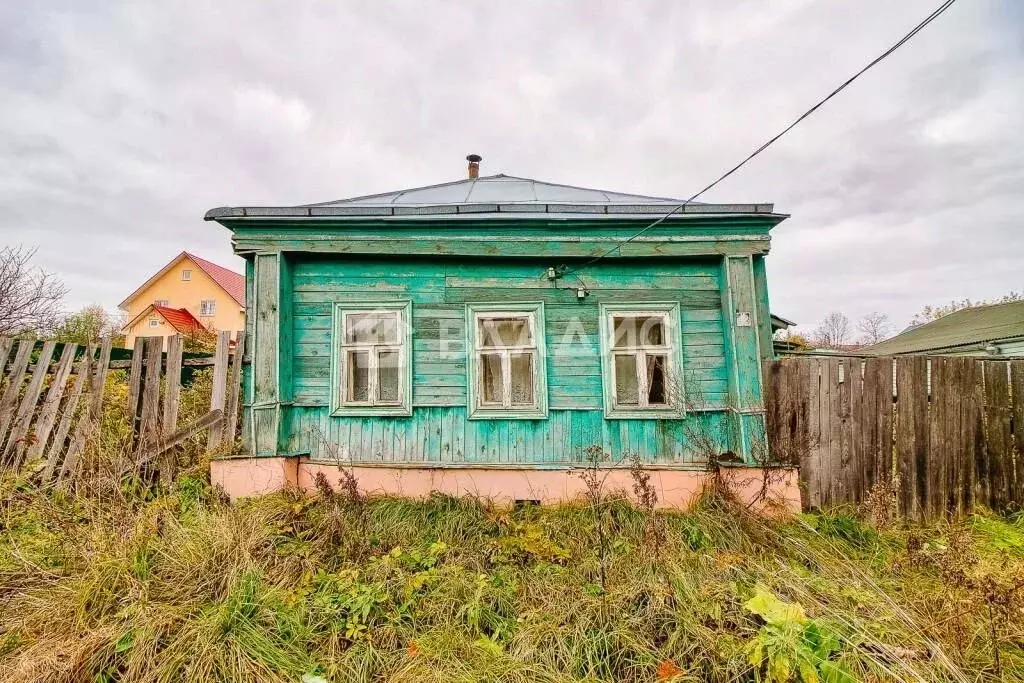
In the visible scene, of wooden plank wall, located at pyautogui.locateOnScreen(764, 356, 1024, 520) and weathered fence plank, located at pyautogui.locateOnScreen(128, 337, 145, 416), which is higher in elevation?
weathered fence plank, located at pyautogui.locateOnScreen(128, 337, 145, 416)

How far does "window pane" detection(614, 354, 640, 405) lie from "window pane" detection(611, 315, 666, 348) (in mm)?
181

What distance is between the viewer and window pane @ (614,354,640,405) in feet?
17.2

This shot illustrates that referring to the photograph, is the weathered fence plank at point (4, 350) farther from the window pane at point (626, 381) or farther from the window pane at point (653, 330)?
the window pane at point (653, 330)

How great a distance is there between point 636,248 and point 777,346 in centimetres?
554

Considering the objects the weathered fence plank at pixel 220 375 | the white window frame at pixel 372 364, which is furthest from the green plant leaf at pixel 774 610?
the weathered fence plank at pixel 220 375

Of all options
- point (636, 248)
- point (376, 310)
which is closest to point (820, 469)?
point (636, 248)

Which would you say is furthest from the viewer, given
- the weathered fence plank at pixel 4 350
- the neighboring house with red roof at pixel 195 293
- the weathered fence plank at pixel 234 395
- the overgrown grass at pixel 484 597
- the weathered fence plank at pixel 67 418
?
the neighboring house with red roof at pixel 195 293

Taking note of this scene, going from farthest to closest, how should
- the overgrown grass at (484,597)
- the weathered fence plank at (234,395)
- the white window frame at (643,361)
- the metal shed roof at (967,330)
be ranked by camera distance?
the metal shed roof at (967,330)
the white window frame at (643,361)
the weathered fence plank at (234,395)
the overgrown grass at (484,597)

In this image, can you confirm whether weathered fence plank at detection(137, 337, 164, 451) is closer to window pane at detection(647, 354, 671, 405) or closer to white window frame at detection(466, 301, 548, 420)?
white window frame at detection(466, 301, 548, 420)

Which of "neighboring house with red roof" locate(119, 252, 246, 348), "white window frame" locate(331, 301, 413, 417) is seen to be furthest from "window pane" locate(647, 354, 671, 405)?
"neighboring house with red roof" locate(119, 252, 246, 348)

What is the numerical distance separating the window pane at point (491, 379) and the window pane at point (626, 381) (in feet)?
4.54

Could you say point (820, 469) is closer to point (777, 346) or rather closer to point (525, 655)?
point (525, 655)

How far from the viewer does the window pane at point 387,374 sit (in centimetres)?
532

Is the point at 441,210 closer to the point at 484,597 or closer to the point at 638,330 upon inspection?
the point at 638,330
